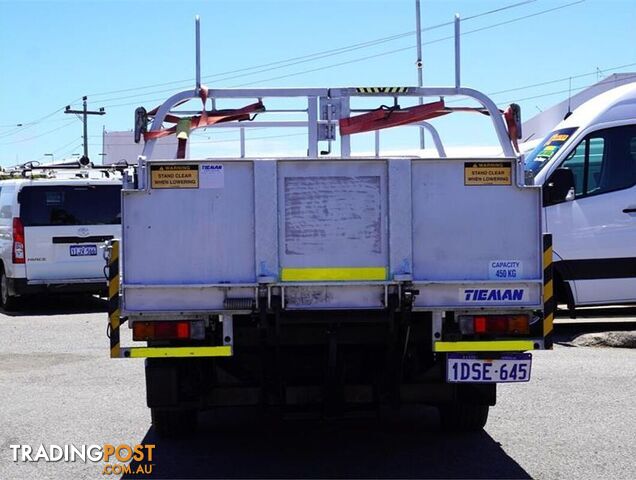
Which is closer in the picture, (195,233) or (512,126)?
(195,233)

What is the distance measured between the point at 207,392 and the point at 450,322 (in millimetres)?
1659

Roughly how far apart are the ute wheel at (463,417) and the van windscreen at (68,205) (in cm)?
995

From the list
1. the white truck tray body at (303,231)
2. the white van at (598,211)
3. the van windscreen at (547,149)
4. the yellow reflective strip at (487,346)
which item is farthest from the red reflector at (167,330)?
the van windscreen at (547,149)

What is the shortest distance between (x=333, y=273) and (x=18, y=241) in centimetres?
1089

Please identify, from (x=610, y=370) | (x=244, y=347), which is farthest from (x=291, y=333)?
(x=610, y=370)

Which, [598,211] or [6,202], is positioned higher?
[6,202]

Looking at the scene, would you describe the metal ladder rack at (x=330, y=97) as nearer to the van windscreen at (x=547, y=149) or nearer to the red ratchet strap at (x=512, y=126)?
the red ratchet strap at (x=512, y=126)

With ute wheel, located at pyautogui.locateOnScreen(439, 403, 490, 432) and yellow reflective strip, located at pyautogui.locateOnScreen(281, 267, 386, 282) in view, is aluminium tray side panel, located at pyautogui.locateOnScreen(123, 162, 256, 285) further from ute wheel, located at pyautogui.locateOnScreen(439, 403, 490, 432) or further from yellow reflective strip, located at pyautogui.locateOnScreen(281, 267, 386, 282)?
ute wheel, located at pyautogui.locateOnScreen(439, 403, 490, 432)

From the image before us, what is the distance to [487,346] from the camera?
235 inches

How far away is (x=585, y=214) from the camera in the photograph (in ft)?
38.8

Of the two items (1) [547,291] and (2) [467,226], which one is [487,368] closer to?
(1) [547,291]

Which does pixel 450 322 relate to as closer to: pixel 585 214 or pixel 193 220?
pixel 193 220

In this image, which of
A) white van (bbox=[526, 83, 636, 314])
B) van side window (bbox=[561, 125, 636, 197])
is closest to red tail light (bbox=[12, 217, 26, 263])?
white van (bbox=[526, 83, 636, 314])

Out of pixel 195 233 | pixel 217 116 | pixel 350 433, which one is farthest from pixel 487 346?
pixel 217 116
